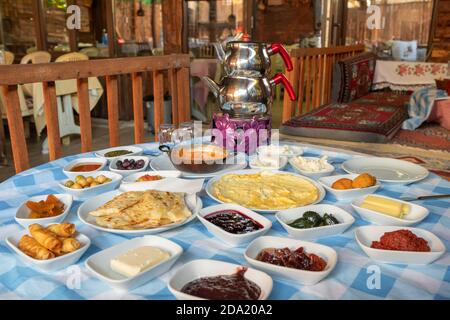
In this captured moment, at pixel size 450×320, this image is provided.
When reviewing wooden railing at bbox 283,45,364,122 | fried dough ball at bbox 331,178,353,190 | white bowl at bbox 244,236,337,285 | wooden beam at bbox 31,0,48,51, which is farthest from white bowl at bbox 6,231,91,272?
wooden beam at bbox 31,0,48,51

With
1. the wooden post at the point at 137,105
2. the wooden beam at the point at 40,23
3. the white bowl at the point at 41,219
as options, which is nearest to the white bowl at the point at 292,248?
the white bowl at the point at 41,219

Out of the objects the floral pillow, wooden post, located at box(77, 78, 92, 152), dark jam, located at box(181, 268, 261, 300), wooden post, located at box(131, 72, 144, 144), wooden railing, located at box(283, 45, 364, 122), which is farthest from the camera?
the floral pillow

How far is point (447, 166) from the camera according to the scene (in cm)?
226

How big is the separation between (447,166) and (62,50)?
5.38 m

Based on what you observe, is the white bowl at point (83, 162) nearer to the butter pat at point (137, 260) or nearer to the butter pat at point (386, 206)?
the butter pat at point (137, 260)

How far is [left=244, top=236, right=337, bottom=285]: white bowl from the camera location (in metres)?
0.70

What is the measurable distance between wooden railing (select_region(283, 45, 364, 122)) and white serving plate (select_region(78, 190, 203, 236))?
7.57 ft

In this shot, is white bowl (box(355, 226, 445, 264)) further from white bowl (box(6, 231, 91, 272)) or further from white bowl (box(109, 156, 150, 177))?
white bowl (box(109, 156, 150, 177))

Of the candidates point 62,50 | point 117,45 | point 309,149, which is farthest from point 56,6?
point 309,149

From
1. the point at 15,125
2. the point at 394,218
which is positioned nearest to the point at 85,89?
the point at 15,125

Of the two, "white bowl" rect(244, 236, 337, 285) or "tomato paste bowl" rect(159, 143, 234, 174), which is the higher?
"tomato paste bowl" rect(159, 143, 234, 174)

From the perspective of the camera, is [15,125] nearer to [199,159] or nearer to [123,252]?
[199,159]

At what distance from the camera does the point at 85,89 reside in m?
1.84
